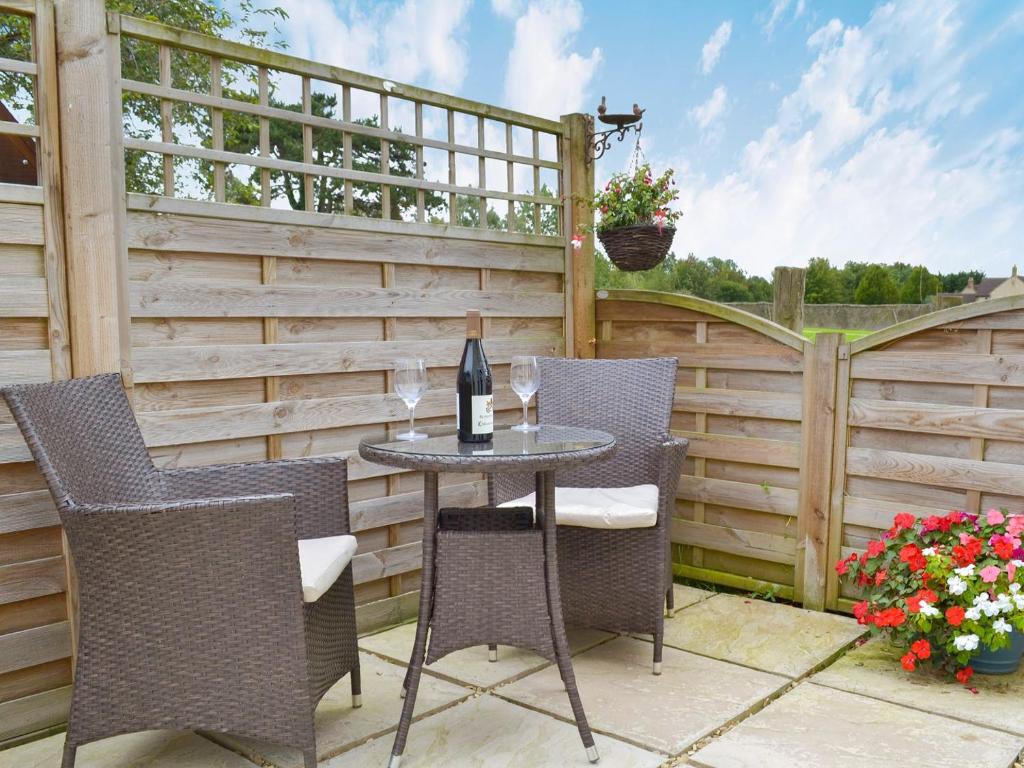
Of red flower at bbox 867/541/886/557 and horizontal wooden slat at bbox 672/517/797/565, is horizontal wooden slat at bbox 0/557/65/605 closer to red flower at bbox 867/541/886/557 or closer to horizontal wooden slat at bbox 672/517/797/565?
horizontal wooden slat at bbox 672/517/797/565

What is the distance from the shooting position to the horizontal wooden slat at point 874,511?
2998mm

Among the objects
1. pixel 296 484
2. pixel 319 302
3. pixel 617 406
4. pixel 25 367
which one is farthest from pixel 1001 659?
pixel 25 367

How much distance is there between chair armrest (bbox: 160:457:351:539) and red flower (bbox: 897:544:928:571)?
170 centimetres

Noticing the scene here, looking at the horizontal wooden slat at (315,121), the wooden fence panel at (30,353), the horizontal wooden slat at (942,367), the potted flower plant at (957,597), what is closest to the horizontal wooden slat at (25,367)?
the wooden fence panel at (30,353)

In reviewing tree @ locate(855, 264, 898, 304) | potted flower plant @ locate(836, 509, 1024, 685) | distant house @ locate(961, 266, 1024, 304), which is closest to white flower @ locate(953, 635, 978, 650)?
potted flower plant @ locate(836, 509, 1024, 685)

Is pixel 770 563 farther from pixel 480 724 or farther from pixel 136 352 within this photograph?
pixel 136 352

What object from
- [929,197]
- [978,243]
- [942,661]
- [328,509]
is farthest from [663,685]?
[929,197]

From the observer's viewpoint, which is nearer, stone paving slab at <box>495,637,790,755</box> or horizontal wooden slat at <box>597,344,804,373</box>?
stone paving slab at <box>495,637,790,755</box>

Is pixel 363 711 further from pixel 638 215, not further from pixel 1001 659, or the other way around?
pixel 638 215

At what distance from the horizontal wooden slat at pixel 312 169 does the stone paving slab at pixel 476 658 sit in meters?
1.54

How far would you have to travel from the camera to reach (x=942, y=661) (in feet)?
8.55

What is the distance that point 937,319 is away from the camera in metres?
2.90

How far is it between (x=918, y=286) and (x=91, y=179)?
26.1 ft

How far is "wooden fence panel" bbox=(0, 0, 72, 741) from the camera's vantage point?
2170mm
